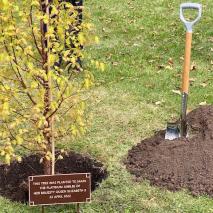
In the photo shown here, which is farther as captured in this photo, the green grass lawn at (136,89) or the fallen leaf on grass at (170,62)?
the fallen leaf on grass at (170,62)

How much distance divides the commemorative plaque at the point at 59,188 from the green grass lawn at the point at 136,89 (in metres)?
0.38

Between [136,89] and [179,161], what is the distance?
2199mm

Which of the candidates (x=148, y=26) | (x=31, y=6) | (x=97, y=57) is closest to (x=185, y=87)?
(x=31, y=6)

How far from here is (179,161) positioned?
201 inches

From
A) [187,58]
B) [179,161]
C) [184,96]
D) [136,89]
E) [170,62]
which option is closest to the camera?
[179,161]

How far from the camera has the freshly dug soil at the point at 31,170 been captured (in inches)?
194

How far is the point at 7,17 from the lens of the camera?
151 inches

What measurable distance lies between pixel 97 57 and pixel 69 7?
4.40 metres

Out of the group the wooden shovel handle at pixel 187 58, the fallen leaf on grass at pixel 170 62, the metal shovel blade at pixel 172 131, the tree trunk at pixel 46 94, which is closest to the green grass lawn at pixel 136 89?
the fallen leaf on grass at pixel 170 62

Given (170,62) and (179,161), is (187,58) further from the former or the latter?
(170,62)

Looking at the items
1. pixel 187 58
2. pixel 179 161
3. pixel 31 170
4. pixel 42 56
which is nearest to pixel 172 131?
pixel 179 161

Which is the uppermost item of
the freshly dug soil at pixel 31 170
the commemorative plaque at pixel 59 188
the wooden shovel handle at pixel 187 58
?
the wooden shovel handle at pixel 187 58

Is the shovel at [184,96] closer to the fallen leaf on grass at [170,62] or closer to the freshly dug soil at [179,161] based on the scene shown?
the freshly dug soil at [179,161]

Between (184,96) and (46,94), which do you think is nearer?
(46,94)
